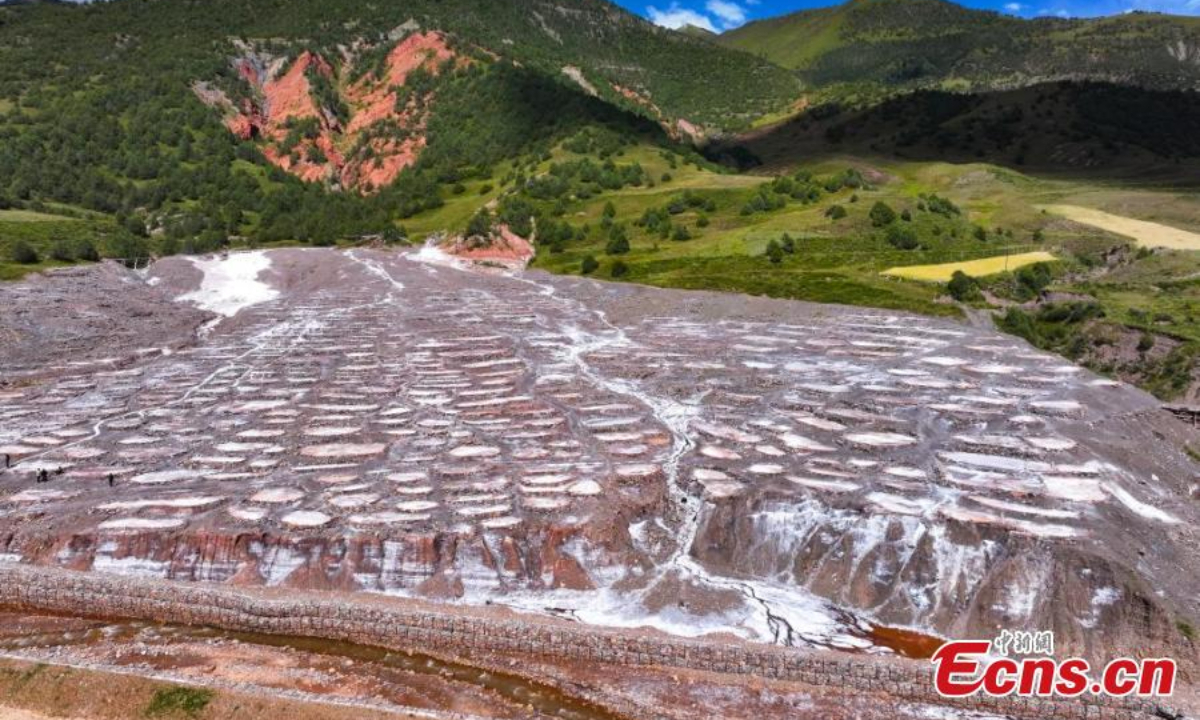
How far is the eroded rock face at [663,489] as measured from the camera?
1658cm

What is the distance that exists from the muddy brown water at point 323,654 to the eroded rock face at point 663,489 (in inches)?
56.2

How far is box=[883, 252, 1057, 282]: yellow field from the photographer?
186ft

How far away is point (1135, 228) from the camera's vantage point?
72000mm

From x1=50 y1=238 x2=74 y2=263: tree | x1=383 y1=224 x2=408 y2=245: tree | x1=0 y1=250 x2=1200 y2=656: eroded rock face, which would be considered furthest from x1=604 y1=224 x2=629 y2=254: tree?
x1=50 y1=238 x2=74 y2=263: tree

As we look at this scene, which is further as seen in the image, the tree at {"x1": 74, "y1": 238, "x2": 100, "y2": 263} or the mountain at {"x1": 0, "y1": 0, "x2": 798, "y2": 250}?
the mountain at {"x1": 0, "y1": 0, "x2": 798, "y2": 250}

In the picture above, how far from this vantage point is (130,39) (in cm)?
15350

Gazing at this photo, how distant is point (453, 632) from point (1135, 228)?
8088 centimetres

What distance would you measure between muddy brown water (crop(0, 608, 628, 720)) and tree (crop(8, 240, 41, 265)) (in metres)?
54.8

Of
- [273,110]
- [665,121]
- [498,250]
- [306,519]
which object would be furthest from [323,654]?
[665,121]

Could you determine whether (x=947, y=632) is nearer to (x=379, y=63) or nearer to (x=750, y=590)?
(x=750, y=590)

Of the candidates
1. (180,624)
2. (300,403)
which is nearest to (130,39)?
(300,403)

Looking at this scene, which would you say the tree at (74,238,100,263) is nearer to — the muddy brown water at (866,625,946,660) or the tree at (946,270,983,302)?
the tree at (946,270,983,302)

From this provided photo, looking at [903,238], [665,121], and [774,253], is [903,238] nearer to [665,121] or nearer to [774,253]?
[774,253]

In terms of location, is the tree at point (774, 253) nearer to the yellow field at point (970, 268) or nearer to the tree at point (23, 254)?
the yellow field at point (970, 268)
